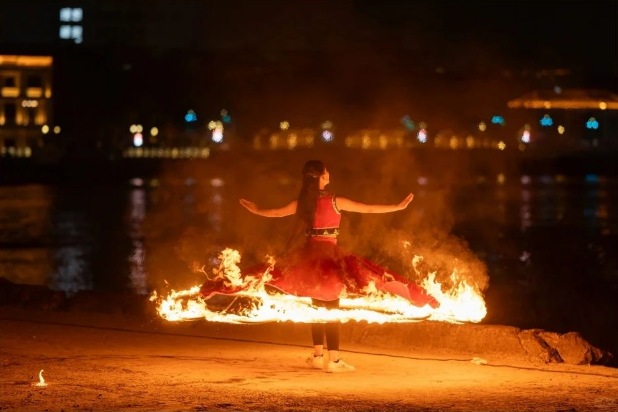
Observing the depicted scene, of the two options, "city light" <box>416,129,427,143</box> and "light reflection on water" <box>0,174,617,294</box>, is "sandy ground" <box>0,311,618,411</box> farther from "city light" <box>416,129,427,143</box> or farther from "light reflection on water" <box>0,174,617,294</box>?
"city light" <box>416,129,427,143</box>

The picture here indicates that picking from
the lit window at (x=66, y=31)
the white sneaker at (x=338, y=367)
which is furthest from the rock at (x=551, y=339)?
the lit window at (x=66, y=31)

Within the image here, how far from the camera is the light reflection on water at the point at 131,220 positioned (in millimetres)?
23922

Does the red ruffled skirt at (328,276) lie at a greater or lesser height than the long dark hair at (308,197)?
lesser

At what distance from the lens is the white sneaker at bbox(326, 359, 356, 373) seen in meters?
9.66

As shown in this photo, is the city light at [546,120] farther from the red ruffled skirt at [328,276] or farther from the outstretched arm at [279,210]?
the red ruffled skirt at [328,276]

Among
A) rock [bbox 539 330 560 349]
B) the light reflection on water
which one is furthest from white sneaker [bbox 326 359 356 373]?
the light reflection on water

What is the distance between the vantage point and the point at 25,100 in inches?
4801

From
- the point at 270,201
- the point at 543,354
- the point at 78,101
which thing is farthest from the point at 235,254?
the point at 78,101

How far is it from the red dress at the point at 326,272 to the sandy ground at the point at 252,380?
2.37 ft

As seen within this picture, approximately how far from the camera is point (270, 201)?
139 feet

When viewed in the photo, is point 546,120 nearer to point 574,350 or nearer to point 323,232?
point 574,350

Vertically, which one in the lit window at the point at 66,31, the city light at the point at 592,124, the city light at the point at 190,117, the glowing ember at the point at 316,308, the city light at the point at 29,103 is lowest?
the glowing ember at the point at 316,308

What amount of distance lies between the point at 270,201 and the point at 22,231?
11.2 metres

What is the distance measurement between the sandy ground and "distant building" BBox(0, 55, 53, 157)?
111 metres
